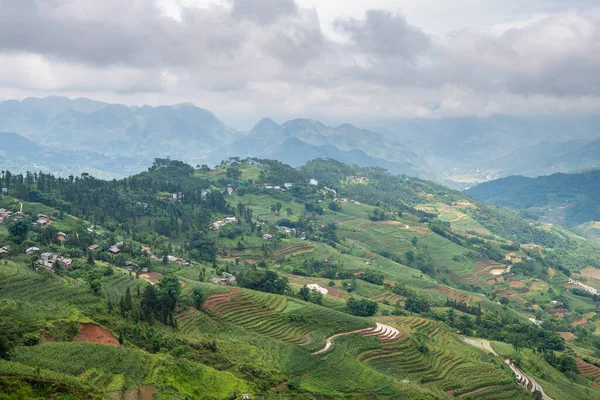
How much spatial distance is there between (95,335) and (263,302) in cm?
1830

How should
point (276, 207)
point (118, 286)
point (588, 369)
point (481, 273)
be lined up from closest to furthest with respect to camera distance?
point (118, 286) → point (588, 369) → point (481, 273) → point (276, 207)

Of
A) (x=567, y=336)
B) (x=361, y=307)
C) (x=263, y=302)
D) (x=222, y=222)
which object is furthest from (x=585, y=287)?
(x=263, y=302)

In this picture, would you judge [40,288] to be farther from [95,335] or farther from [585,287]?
[585,287]

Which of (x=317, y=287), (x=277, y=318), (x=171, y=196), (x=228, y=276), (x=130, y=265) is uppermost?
(x=171, y=196)

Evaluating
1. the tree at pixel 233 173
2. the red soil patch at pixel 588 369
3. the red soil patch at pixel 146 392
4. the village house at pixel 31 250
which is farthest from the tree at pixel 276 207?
the red soil patch at pixel 146 392

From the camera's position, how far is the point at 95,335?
30.1 meters

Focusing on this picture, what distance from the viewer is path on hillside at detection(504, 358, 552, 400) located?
4000 cm

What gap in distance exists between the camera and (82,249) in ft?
177

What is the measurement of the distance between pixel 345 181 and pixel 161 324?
441 ft

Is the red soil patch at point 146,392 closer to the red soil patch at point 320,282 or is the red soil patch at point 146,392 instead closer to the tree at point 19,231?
the tree at point 19,231

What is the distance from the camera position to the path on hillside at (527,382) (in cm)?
4000

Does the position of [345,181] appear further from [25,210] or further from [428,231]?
[25,210]

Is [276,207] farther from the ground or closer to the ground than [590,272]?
farther from the ground

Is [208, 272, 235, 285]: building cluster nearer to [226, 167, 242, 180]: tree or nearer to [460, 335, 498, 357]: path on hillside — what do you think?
[460, 335, 498, 357]: path on hillside
